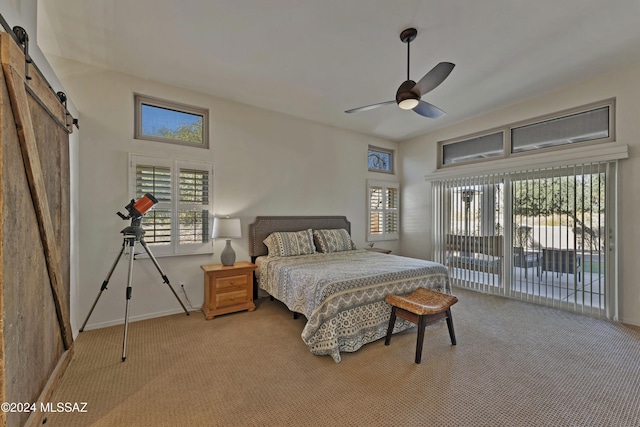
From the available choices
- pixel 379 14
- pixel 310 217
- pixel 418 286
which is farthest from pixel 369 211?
pixel 379 14

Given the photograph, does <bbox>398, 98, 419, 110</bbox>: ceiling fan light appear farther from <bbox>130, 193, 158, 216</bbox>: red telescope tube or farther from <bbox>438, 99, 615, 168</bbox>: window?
<bbox>130, 193, 158, 216</bbox>: red telescope tube

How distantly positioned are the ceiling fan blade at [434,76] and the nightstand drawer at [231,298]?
3.14 metres

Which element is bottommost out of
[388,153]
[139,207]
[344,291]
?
[344,291]

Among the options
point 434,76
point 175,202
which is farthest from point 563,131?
→ point 175,202

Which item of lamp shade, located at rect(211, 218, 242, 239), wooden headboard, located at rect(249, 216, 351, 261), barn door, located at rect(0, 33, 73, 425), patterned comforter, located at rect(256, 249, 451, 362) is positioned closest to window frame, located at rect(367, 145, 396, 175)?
wooden headboard, located at rect(249, 216, 351, 261)

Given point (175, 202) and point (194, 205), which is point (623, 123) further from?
point (175, 202)

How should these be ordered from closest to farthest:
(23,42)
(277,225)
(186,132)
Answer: (23,42) < (186,132) < (277,225)

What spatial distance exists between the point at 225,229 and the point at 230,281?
2.23 feet

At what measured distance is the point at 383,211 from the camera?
5.77 metres

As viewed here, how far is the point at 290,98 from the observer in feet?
12.7

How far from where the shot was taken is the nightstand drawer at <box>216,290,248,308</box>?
3.35 m

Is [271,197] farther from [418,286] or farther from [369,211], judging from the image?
[418,286]

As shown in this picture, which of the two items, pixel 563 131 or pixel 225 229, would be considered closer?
pixel 225 229

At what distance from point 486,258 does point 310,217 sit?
3014 mm
